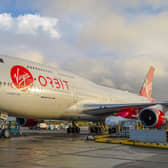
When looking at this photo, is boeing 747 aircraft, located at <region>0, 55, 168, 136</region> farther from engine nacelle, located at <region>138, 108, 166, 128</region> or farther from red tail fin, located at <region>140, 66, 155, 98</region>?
red tail fin, located at <region>140, 66, 155, 98</region>

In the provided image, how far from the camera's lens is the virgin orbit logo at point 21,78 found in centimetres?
1430

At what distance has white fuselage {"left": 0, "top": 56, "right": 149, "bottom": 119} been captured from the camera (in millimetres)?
14016

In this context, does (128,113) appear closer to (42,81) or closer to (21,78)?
(42,81)

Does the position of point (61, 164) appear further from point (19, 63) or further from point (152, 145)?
point (19, 63)

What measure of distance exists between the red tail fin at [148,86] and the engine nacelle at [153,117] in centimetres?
2032

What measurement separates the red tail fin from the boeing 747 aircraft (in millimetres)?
15256

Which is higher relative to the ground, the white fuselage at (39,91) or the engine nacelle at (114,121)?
the white fuselage at (39,91)

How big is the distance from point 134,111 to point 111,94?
15.9ft

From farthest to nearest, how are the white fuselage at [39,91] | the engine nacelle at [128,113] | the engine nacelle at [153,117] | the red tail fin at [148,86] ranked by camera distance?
the red tail fin at [148,86]
the engine nacelle at [128,113]
the engine nacelle at [153,117]
the white fuselage at [39,91]

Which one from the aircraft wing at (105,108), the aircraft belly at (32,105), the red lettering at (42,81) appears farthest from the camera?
the aircraft wing at (105,108)

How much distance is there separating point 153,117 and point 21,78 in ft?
26.6

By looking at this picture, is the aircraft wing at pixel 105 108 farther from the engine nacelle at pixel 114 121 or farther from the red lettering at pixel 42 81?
the red lettering at pixel 42 81

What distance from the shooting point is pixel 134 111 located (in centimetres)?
1966

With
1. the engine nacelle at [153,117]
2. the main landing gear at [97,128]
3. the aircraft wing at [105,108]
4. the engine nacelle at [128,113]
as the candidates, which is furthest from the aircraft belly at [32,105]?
the main landing gear at [97,128]
